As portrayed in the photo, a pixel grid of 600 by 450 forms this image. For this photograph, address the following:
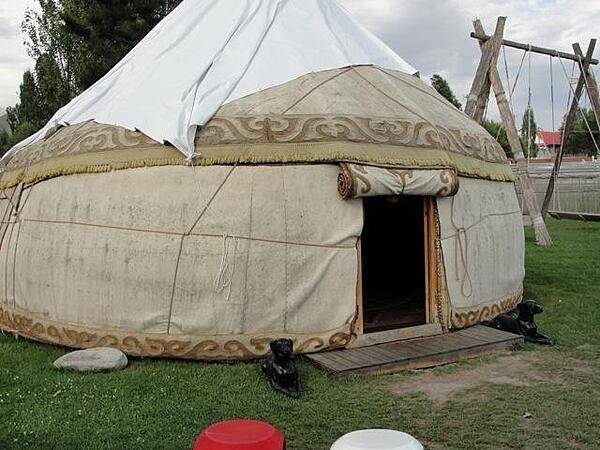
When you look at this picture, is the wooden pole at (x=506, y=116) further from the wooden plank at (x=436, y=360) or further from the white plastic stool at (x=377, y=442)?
the white plastic stool at (x=377, y=442)

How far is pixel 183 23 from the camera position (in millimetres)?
6289

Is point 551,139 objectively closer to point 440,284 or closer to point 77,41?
point 77,41

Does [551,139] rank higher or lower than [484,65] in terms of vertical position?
higher

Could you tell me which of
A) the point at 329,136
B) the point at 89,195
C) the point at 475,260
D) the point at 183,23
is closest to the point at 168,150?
the point at 89,195

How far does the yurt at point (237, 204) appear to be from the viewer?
476cm

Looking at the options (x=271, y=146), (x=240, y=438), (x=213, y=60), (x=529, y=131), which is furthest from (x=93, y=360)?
(x=529, y=131)

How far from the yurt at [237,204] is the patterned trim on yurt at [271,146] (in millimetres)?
12

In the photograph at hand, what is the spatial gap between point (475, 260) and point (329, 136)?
5.53 feet

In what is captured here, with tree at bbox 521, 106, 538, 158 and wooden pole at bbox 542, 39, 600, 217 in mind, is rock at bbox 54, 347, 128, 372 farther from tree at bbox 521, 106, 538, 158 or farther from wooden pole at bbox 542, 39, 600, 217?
wooden pole at bbox 542, 39, 600, 217

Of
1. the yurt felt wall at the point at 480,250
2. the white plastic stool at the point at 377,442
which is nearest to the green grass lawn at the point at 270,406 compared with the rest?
the yurt felt wall at the point at 480,250

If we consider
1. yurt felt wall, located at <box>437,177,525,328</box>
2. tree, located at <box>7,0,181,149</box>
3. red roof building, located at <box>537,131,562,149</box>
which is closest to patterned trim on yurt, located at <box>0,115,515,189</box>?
yurt felt wall, located at <box>437,177,525,328</box>

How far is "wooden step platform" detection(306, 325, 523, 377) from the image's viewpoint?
4586 millimetres

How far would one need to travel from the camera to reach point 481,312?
5664mm

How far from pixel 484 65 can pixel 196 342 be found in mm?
7058
